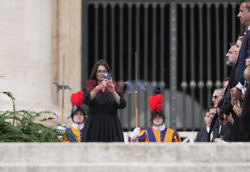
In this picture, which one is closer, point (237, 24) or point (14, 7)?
point (14, 7)

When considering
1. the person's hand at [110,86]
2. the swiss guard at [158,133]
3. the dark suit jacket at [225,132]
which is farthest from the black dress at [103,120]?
the swiss guard at [158,133]

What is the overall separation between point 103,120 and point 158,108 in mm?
1811

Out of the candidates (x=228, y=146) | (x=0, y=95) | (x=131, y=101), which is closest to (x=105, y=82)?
(x=0, y=95)

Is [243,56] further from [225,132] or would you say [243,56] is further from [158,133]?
[158,133]

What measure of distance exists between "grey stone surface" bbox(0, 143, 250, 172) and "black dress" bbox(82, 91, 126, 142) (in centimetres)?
300

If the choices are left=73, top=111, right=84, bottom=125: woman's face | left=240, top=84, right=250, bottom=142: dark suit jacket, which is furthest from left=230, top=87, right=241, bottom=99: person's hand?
left=73, top=111, right=84, bottom=125: woman's face

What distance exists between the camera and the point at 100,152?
3.86 meters

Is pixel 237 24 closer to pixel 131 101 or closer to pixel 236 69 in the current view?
pixel 131 101

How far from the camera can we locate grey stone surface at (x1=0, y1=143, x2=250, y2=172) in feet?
12.6

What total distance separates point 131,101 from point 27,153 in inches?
316

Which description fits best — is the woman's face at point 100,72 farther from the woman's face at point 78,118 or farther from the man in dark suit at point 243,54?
the woman's face at point 78,118

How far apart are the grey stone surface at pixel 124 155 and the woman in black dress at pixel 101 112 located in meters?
2.96

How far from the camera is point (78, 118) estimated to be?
8.83 metres

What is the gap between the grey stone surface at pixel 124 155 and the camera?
385 centimetres
